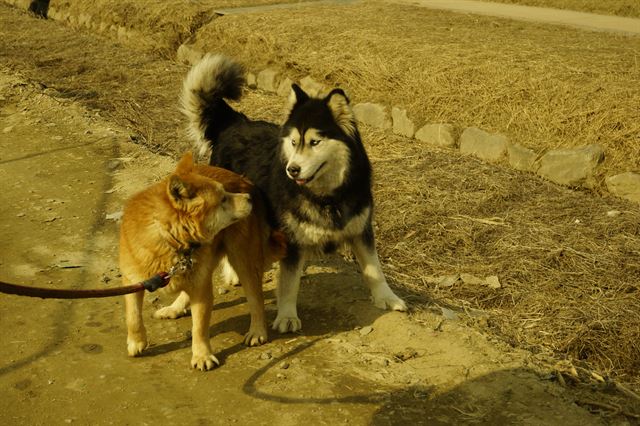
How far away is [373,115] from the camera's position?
9500 mm

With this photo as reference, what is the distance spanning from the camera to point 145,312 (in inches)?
200

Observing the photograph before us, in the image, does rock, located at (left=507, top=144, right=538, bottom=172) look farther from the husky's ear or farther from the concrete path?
the concrete path

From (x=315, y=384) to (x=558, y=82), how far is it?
5.85m

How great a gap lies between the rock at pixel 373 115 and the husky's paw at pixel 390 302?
4656 mm

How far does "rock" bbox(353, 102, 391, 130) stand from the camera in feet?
30.9

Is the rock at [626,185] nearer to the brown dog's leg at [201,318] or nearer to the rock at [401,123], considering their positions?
the rock at [401,123]

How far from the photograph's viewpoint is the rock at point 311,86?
1012 centimetres

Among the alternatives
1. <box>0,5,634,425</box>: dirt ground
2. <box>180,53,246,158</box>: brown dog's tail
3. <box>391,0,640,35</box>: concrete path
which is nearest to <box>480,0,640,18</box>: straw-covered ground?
<box>391,0,640,35</box>: concrete path

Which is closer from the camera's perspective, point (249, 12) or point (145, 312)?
point (145, 312)

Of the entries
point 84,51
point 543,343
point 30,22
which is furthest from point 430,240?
point 30,22

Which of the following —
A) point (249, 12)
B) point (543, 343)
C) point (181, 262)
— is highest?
point (249, 12)

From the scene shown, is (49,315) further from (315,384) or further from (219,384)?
(315,384)

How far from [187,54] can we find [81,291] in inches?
388

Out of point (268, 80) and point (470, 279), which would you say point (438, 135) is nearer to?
point (470, 279)
